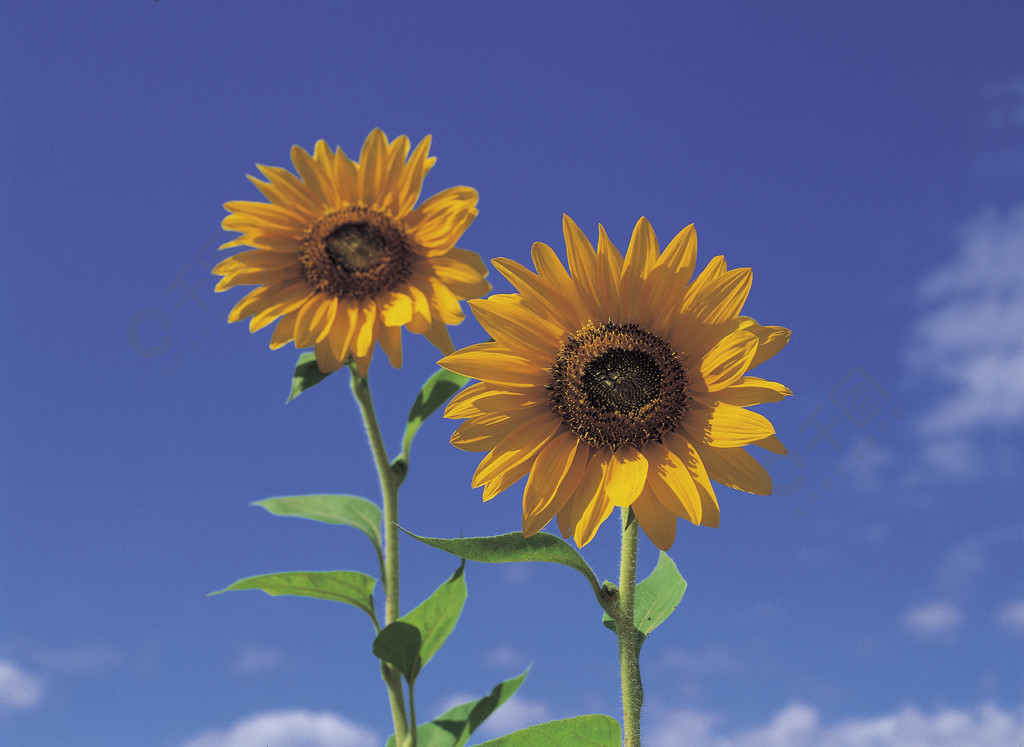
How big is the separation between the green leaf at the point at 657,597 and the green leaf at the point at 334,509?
3.52 ft

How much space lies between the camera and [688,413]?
236 centimetres

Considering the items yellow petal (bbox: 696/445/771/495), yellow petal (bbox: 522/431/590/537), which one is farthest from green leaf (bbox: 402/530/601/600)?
yellow petal (bbox: 696/445/771/495)

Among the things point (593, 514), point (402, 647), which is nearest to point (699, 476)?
point (593, 514)

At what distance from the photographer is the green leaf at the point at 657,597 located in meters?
2.35

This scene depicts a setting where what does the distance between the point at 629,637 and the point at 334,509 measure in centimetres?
154

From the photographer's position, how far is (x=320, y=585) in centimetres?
300

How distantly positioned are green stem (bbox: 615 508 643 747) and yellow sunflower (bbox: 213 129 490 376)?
3.53ft

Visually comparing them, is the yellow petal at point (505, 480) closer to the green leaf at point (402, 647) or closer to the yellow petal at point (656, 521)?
the yellow petal at point (656, 521)

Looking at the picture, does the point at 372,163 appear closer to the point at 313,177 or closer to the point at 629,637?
the point at 313,177

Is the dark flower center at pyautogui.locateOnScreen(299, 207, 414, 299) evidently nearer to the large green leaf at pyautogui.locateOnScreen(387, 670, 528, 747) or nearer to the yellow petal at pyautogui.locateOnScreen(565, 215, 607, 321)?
the yellow petal at pyautogui.locateOnScreen(565, 215, 607, 321)

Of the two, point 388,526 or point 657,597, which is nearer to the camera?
point 657,597

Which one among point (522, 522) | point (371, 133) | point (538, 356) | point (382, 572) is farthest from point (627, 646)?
point (371, 133)

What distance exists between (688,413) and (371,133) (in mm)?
1609

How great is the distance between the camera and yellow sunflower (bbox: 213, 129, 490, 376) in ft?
10.0
